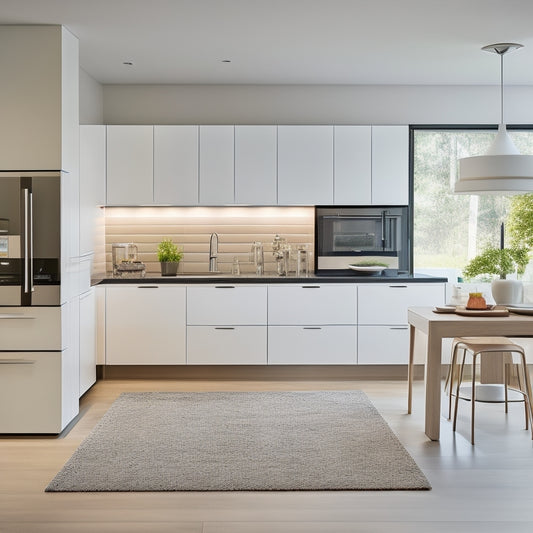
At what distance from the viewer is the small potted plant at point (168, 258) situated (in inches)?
255

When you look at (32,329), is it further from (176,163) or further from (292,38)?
(292,38)

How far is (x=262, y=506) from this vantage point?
3.42 meters

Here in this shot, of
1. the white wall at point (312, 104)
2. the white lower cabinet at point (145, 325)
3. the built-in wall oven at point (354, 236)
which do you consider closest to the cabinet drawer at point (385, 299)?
the built-in wall oven at point (354, 236)

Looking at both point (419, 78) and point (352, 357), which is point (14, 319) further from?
point (419, 78)

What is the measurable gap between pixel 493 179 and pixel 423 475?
2.08m

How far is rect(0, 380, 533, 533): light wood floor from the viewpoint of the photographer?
3164mm

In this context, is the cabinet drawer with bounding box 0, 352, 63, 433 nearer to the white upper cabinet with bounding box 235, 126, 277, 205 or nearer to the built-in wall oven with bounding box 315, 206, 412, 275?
Result: the white upper cabinet with bounding box 235, 126, 277, 205

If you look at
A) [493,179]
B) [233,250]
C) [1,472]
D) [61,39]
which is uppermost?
[61,39]

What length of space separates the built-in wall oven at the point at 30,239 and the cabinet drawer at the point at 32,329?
5 cm

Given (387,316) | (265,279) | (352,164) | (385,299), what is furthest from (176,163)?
(387,316)

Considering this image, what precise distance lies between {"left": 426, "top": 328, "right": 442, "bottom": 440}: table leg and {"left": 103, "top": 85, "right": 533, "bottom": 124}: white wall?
3.05 metres

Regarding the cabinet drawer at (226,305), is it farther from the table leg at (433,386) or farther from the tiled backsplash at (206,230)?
the table leg at (433,386)

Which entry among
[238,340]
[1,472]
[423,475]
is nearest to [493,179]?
[423,475]

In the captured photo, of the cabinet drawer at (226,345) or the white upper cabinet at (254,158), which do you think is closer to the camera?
the cabinet drawer at (226,345)
